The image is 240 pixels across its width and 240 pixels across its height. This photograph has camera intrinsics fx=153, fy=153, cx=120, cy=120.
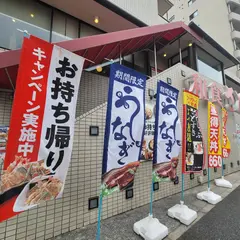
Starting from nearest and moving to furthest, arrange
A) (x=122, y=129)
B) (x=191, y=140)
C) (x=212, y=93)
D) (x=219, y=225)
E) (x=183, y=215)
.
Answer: (x=122, y=129) < (x=219, y=225) < (x=183, y=215) < (x=191, y=140) < (x=212, y=93)

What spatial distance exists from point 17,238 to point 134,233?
6.82 feet

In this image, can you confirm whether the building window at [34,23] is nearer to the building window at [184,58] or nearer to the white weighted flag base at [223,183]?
the building window at [184,58]

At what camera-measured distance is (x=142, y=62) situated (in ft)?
22.6

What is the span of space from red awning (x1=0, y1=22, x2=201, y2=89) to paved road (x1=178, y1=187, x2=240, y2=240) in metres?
3.97

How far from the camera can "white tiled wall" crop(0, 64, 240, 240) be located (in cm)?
266

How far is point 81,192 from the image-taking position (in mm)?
3219

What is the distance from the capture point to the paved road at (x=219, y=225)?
9.78 feet

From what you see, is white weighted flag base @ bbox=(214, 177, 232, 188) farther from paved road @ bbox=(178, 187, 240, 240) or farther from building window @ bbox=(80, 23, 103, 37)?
building window @ bbox=(80, 23, 103, 37)

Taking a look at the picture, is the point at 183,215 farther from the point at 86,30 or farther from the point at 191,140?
the point at 86,30

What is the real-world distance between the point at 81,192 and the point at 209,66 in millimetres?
9133

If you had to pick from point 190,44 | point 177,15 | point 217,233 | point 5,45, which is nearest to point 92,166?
point 217,233

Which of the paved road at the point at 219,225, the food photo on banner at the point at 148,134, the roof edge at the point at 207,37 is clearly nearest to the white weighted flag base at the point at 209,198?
the paved road at the point at 219,225

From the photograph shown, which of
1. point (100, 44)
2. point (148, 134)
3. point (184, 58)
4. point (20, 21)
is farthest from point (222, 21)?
point (20, 21)

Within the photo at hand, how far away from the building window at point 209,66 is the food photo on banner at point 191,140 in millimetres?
4426
